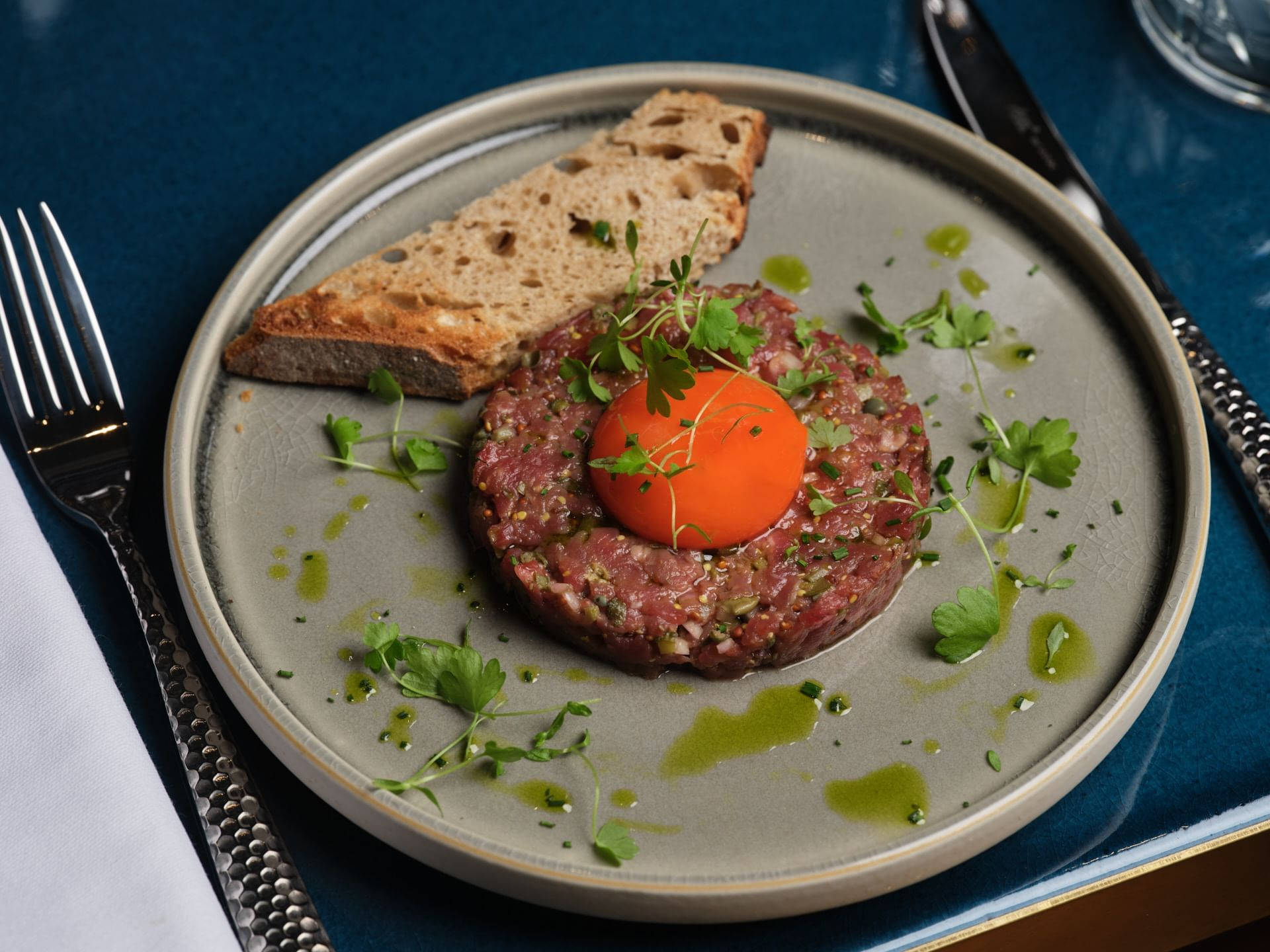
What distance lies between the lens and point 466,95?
4883 millimetres

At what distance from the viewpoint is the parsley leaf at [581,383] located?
353 cm

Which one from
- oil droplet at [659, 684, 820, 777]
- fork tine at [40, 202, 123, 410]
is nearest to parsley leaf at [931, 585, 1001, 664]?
oil droplet at [659, 684, 820, 777]

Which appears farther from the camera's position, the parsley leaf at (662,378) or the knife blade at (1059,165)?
the knife blade at (1059,165)

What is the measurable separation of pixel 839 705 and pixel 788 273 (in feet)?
5.26

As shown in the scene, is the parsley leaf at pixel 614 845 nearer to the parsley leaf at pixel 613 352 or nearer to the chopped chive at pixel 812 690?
the chopped chive at pixel 812 690

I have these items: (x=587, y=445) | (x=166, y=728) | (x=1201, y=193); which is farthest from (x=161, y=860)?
(x=1201, y=193)

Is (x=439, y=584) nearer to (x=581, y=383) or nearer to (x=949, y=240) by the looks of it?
(x=581, y=383)

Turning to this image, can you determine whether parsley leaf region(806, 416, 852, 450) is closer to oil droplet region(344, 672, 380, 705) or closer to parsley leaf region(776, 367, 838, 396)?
parsley leaf region(776, 367, 838, 396)

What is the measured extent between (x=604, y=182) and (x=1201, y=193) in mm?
2333

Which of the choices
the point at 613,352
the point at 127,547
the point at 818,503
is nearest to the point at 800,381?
the point at 818,503

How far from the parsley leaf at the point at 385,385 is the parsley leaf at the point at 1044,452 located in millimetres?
1909

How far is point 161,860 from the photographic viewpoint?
298cm

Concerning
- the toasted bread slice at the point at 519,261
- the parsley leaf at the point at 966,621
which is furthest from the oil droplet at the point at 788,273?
the parsley leaf at the point at 966,621

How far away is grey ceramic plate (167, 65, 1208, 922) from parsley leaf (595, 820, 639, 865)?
56 millimetres
